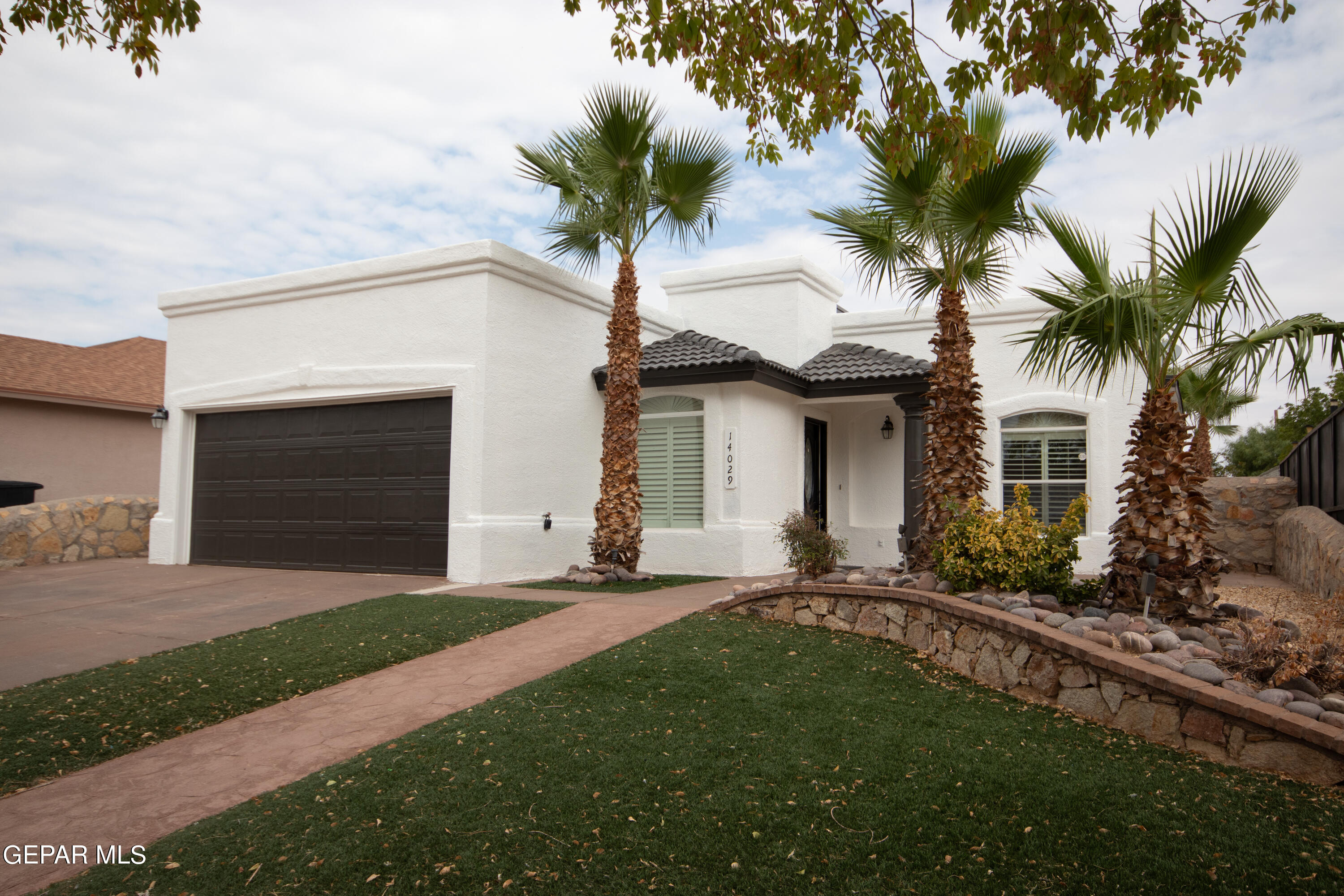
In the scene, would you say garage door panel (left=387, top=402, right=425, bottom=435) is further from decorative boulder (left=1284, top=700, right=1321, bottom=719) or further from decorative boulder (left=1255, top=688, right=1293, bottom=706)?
decorative boulder (left=1284, top=700, right=1321, bottom=719)

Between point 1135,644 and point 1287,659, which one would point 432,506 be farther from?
point 1287,659

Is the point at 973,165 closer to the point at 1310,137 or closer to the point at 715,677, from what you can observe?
the point at 1310,137

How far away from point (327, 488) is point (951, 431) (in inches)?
359

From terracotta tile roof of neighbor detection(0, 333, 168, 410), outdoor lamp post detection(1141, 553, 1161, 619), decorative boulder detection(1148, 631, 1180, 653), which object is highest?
terracotta tile roof of neighbor detection(0, 333, 168, 410)

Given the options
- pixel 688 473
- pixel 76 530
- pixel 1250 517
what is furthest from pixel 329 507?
pixel 1250 517

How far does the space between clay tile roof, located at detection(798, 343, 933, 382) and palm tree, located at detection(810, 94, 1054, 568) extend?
384 centimetres

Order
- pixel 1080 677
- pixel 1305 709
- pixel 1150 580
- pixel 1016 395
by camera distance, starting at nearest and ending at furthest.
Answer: pixel 1305 709 < pixel 1080 677 < pixel 1150 580 < pixel 1016 395

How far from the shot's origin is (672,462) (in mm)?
12922

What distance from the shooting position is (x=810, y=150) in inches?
269

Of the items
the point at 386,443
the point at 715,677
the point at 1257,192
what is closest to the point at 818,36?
the point at 1257,192

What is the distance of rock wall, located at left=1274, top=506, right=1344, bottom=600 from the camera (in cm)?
856

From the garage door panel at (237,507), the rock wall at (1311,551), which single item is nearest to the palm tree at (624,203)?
the garage door panel at (237,507)

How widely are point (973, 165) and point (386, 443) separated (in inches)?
359

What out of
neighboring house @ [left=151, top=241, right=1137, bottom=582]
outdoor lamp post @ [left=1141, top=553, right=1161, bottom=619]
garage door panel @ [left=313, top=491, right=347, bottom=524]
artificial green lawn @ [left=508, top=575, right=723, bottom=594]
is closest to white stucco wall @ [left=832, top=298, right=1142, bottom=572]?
neighboring house @ [left=151, top=241, right=1137, bottom=582]
